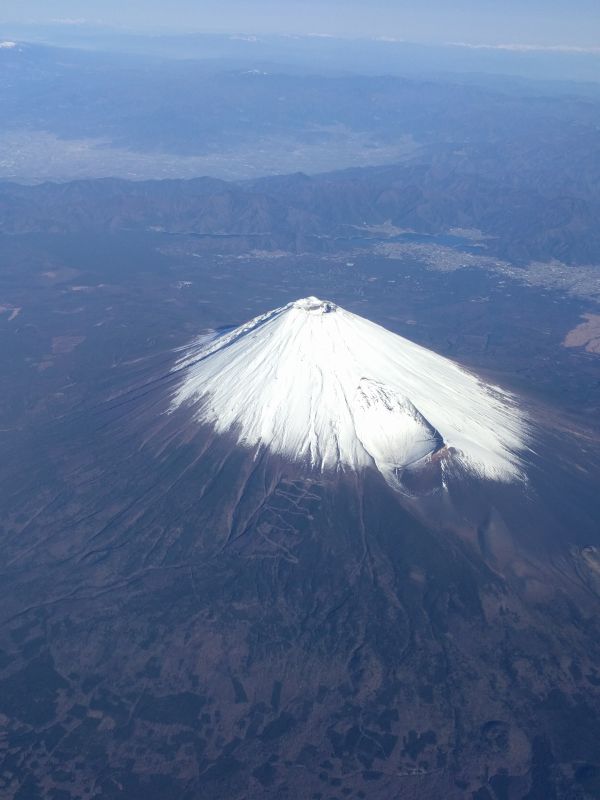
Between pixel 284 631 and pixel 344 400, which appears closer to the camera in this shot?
pixel 284 631

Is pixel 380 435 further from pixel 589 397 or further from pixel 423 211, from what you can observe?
pixel 423 211

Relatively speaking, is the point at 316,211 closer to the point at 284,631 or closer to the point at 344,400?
the point at 344,400

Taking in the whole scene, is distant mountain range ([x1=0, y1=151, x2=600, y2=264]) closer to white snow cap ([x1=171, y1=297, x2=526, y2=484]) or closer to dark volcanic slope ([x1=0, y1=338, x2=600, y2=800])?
white snow cap ([x1=171, y1=297, x2=526, y2=484])

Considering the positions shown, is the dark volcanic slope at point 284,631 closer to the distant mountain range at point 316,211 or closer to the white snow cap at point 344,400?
the white snow cap at point 344,400

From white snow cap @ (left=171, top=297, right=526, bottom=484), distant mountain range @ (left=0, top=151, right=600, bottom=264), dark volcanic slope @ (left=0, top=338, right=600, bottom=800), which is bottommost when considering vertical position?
distant mountain range @ (left=0, top=151, right=600, bottom=264)

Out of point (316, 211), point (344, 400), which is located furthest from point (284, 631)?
point (316, 211)

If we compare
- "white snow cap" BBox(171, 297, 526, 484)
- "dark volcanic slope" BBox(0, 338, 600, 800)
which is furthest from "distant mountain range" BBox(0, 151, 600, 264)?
"dark volcanic slope" BBox(0, 338, 600, 800)

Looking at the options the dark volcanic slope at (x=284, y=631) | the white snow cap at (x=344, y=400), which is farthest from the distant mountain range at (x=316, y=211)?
the dark volcanic slope at (x=284, y=631)
